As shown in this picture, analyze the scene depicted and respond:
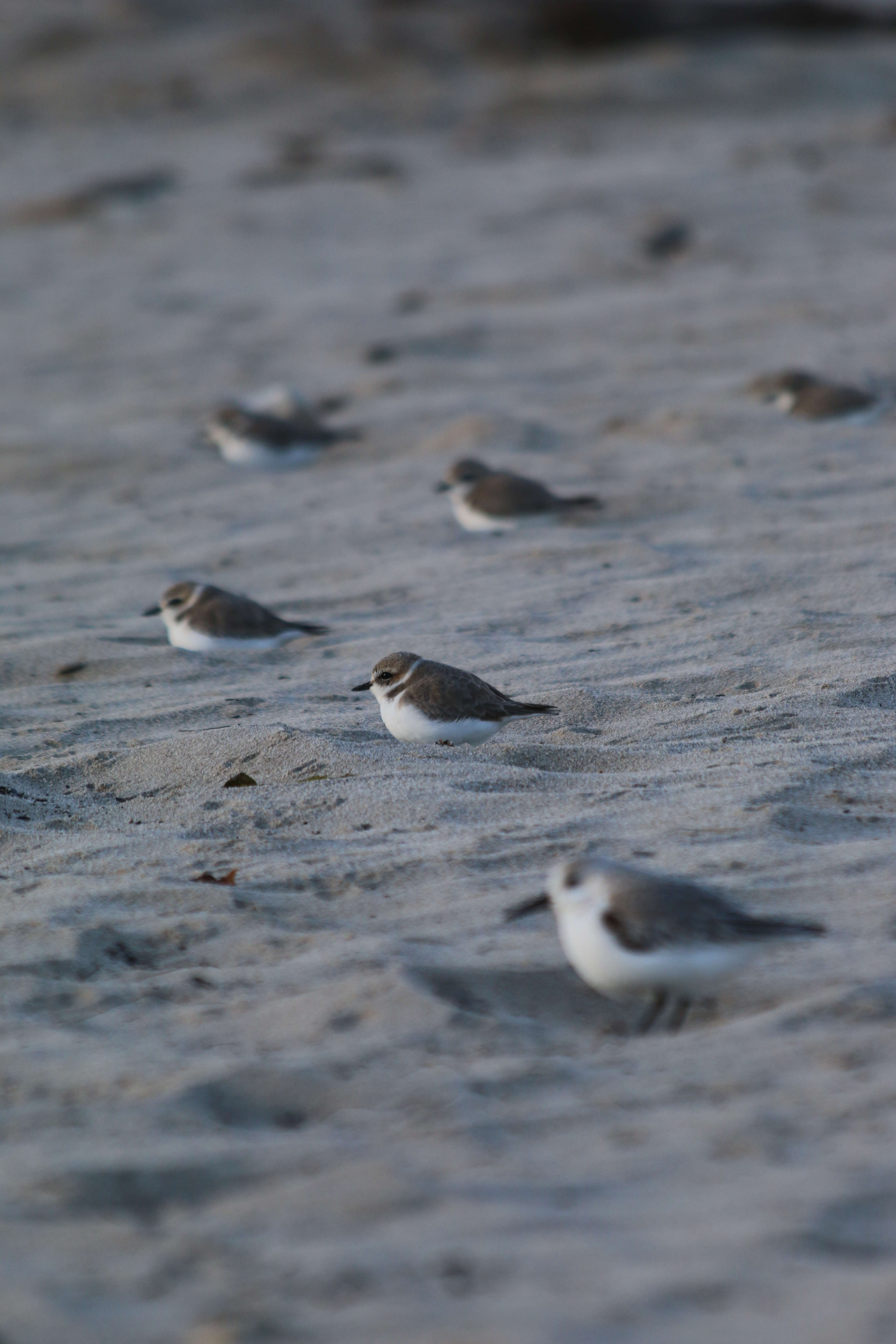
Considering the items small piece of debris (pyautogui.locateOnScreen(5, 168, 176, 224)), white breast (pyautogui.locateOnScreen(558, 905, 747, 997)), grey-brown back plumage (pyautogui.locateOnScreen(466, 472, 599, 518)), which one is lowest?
grey-brown back plumage (pyautogui.locateOnScreen(466, 472, 599, 518))

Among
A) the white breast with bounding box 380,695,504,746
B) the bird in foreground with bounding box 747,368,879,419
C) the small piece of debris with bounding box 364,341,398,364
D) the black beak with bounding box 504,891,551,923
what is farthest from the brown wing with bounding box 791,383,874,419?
the black beak with bounding box 504,891,551,923

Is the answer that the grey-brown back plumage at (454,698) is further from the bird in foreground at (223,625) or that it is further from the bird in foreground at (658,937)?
the bird in foreground at (658,937)

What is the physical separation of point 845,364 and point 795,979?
22.3 ft

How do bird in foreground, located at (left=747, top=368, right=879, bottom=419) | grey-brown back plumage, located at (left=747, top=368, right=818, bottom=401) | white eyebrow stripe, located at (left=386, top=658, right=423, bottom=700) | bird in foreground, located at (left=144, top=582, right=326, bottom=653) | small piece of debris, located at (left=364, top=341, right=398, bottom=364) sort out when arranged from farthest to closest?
small piece of debris, located at (left=364, top=341, right=398, bottom=364) → grey-brown back plumage, located at (left=747, top=368, right=818, bottom=401) → bird in foreground, located at (left=747, top=368, right=879, bottom=419) → bird in foreground, located at (left=144, top=582, right=326, bottom=653) → white eyebrow stripe, located at (left=386, top=658, right=423, bottom=700)

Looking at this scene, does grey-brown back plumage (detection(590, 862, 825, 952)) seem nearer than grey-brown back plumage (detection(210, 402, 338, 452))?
Yes

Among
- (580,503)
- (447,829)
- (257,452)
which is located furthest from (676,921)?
(257,452)

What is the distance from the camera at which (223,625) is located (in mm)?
5492

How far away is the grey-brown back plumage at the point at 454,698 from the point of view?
4.30 metres

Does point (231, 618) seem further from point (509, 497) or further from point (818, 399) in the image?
point (818, 399)

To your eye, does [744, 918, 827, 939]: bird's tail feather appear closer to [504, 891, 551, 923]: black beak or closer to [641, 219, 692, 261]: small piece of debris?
[504, 891, 551, 923]: black beak

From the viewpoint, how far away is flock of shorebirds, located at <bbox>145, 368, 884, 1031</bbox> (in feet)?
9.27

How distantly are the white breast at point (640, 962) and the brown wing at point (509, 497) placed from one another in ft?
13.3

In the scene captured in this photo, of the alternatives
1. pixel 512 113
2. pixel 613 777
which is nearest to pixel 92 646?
pixel 613 777

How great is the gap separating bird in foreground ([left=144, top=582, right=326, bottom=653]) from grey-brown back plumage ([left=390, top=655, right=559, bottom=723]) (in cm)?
123
